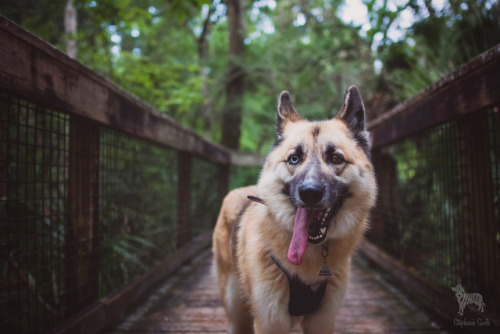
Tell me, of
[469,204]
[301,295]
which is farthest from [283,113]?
[469,204]

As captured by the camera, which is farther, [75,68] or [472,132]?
[472,132]

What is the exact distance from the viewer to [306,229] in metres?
1.57

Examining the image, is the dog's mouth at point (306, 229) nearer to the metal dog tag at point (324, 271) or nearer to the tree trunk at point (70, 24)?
the metal dog tag at point (324, 271)

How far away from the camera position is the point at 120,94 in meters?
2.15

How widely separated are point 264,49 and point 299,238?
284 inches

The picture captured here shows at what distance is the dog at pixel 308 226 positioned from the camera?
162 cm

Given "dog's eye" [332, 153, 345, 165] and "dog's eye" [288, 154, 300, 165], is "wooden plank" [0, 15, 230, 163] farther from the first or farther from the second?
"dog's eye" [332, 153, 345, 165]

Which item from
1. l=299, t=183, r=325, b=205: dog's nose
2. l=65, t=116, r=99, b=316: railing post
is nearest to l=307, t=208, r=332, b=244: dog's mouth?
l=299, t=183, r=325, b=205: dog's nose

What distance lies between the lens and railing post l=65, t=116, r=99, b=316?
6.36ft

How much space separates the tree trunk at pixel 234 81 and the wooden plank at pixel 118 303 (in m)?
4.18

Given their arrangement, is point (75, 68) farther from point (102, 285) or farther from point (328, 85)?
point (328, 85)

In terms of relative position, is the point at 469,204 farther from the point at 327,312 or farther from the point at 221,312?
the point at 221,312

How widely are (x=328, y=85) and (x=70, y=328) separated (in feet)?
29.2

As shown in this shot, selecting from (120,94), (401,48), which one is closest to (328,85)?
(401,48)
